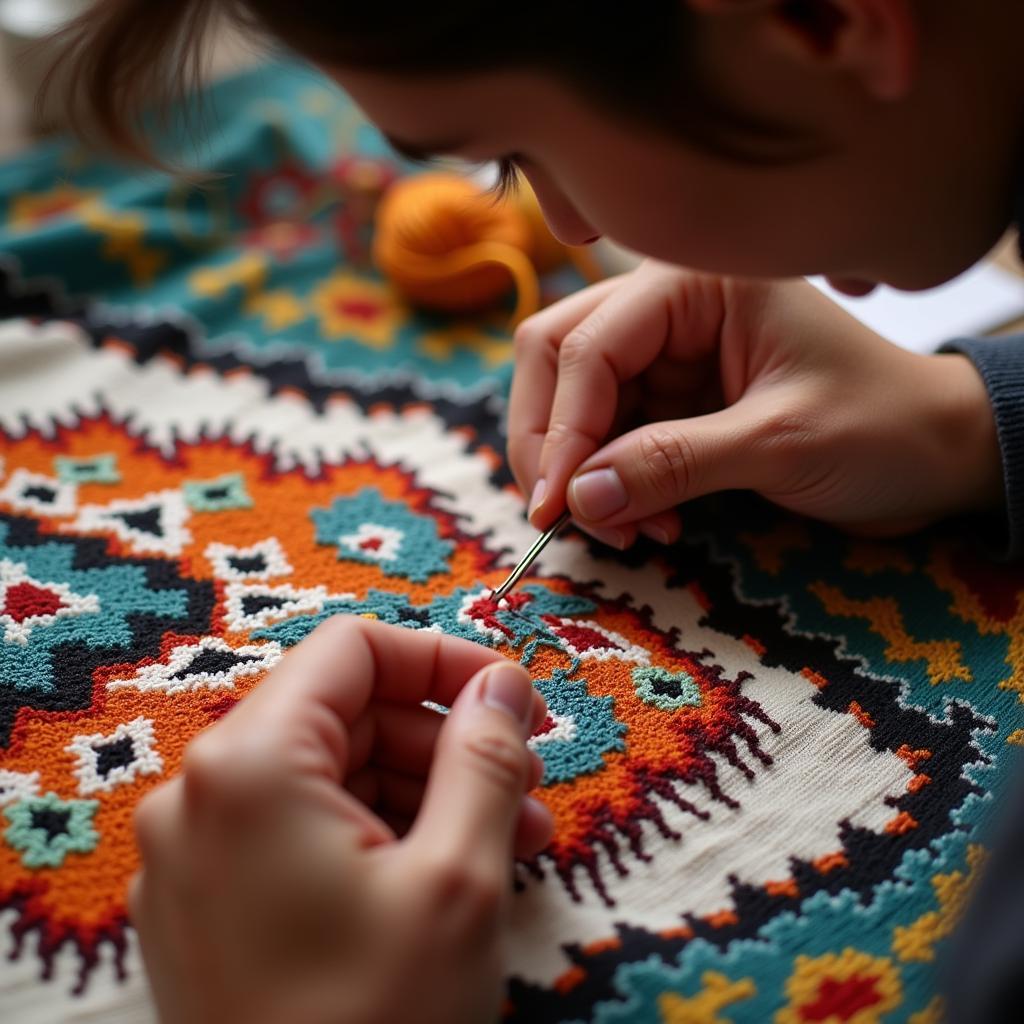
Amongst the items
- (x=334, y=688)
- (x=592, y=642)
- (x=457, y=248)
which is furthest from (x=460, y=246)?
(x=334, y=688)

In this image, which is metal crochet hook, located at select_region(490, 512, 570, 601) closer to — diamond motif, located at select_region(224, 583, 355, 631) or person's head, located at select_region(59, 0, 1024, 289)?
diamond motif, located at select_region(224, 583, 355, 631)

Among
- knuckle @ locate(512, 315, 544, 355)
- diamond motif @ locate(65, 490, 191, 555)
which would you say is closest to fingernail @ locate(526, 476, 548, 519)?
knuckle @ locate(512, 315, 544, 355)

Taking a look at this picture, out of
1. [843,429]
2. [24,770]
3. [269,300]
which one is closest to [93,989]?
[24,770]

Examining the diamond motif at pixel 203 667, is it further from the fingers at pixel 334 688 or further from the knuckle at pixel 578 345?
A: the knuckle at pixel 578 345

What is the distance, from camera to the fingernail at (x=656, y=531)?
61 cm

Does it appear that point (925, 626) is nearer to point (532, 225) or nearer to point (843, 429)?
point (843, 429)

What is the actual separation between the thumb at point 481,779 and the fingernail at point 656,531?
196mm

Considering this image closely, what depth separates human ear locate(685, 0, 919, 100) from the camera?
0.38 metres

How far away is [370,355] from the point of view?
2.70 feet

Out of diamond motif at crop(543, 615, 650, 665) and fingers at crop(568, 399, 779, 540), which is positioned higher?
fingers at crop(568, 399, 779, 540)

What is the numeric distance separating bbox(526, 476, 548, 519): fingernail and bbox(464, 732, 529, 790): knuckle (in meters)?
0.23

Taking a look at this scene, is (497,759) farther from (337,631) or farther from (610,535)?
(610,535)

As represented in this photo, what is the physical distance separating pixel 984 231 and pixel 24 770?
21.0 inches

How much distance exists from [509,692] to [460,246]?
1.66 feet
